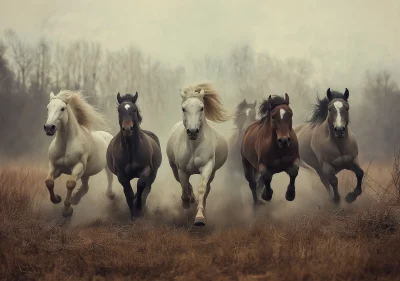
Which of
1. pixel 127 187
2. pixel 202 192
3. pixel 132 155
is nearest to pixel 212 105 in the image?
pixel 132 155

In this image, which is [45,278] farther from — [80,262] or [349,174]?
[349,174]

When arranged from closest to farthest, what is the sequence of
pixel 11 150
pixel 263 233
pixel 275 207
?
pixel 263 233 < pixel 275 207 < pixel 11 150

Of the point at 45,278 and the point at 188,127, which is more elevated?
the point at 188,127

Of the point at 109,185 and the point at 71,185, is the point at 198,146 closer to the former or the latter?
the point at 71,185

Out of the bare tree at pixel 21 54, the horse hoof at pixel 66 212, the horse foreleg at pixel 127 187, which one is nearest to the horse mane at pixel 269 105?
the horse foreleg at pixel 127 187

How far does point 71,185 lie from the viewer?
921cm

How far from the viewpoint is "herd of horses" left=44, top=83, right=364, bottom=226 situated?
852 centimetres

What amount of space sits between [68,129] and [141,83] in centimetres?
631

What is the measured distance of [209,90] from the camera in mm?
9359

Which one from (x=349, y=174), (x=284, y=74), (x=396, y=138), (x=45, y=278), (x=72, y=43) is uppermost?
(x=72, y=43)

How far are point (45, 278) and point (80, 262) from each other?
0.51 metres

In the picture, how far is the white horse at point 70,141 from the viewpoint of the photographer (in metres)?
9.19

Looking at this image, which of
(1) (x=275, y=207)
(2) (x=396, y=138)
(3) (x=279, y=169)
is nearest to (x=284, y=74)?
(2) (x=396, y=138)

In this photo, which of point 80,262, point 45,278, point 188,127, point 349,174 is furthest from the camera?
point 349,174
